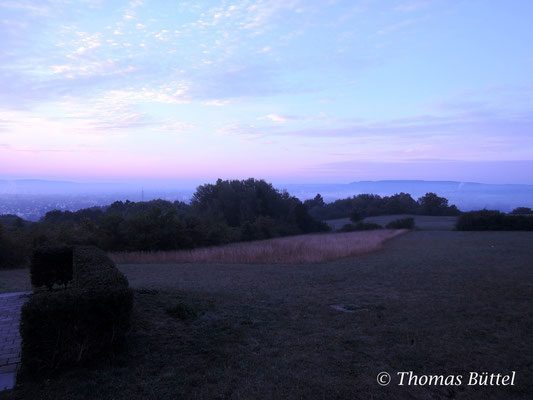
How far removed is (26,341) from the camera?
139 inches

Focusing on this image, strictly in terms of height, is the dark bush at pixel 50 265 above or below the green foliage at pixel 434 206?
below

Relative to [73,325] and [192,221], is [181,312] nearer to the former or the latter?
[73,325]

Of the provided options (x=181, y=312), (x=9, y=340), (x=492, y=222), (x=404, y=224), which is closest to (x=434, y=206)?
(x=404, y=224)

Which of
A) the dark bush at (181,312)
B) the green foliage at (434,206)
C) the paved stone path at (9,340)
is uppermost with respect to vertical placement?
the green foliage at (434,206)

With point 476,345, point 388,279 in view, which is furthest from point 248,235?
point 476,345

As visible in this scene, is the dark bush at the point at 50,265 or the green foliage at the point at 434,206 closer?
the dark bush at the point at 50,265

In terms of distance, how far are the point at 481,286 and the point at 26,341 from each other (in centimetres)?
931

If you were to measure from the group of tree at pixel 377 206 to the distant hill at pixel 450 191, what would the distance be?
1.45 metres

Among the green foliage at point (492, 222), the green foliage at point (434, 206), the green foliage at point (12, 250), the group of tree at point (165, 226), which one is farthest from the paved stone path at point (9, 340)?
the green foliage at point (434, 206)

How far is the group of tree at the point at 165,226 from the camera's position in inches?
752

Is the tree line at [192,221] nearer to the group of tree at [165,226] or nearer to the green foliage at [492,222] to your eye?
the group of tree at [165,226]

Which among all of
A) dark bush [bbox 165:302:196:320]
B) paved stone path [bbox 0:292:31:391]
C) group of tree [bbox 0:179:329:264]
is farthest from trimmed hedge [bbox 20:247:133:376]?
group of tree [bbox 0:179:329:264]

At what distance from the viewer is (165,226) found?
22062 mm

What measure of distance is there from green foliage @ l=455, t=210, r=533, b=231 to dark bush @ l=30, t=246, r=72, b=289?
36.9 meters
